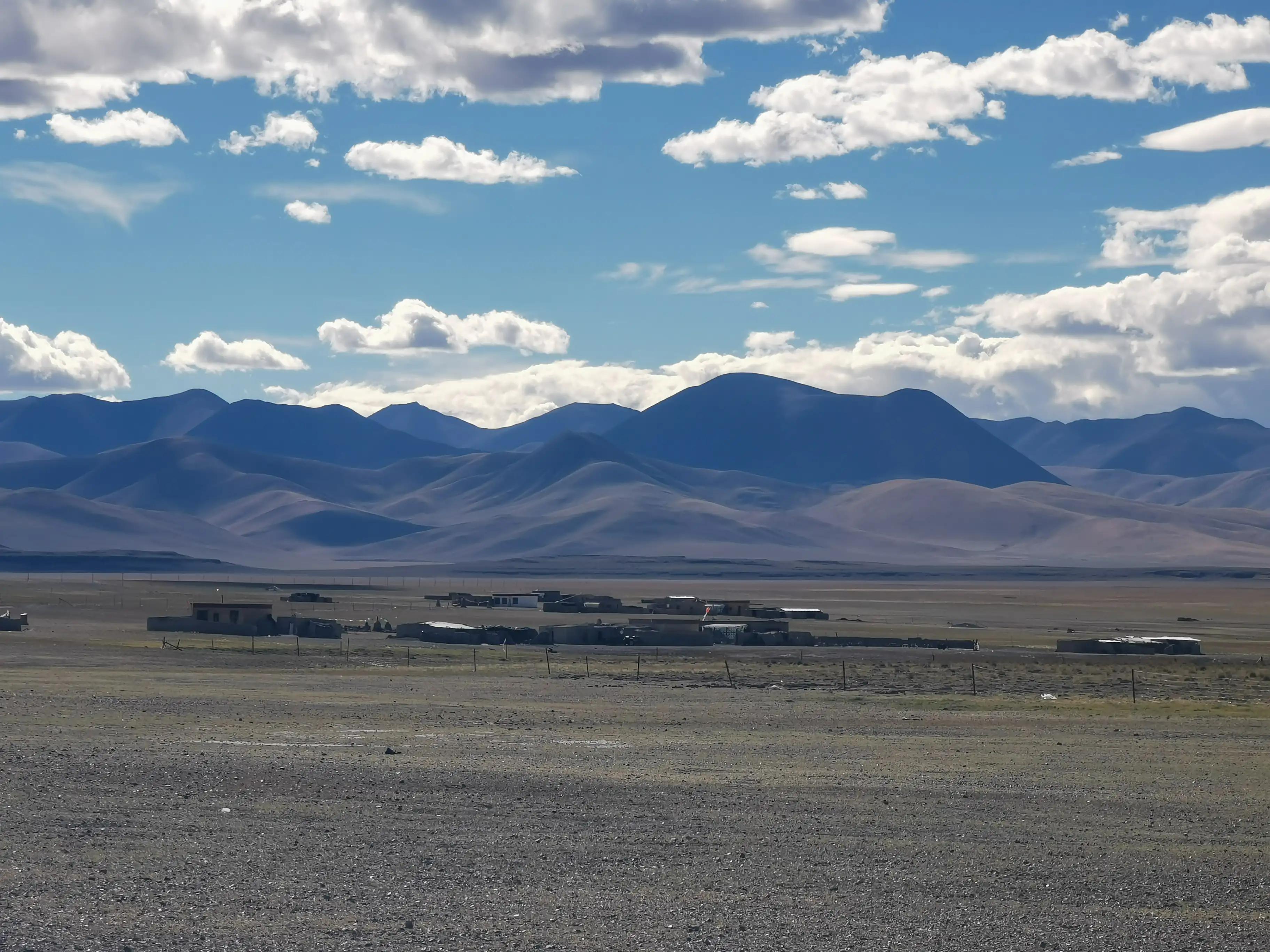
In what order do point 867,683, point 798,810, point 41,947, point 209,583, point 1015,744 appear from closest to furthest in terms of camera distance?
point 41,947, point 798,810, point 1015,744, point 867,683, point 209,583

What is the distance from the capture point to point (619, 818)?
17.5m

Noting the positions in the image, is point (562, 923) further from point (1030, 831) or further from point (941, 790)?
point (941, 790)

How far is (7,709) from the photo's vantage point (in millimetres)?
28234

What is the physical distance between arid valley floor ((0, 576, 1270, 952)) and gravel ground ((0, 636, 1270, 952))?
0.05 metres

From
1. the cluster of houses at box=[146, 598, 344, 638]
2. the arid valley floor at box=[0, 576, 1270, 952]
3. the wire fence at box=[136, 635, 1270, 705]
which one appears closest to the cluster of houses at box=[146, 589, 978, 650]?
the cluster of houses at box=[146, 598, 344, 638]

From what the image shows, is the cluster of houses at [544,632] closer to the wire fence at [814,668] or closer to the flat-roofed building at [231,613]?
the flat-roofed building at [231,613]

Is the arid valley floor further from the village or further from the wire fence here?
the village

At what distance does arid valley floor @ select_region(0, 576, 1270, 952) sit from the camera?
41.6 feet

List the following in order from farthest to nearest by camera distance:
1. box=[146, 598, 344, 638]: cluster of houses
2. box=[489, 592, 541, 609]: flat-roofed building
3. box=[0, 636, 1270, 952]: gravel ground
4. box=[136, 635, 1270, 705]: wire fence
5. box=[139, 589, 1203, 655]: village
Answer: box=[489, 592, 541, 609]: flat-roofed building < box=[146, 598, 344, 638]: cluster of houses < box=[139, 589, 1203, 655]: village < box=[136, 635, 1270, 705]: wire fence < box=[0, 636, 1270, 952]: gravel ground

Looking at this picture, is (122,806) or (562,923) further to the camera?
(122,806)

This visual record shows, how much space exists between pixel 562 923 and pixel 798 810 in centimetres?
598

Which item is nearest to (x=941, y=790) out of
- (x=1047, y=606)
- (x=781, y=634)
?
(x=781, y=634)

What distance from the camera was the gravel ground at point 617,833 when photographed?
496 inches

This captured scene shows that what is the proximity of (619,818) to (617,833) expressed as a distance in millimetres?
907
